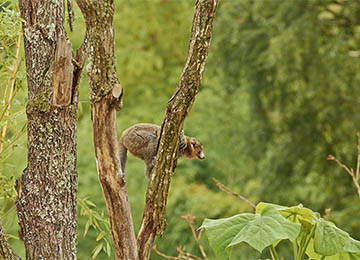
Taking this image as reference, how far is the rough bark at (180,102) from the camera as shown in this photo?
1.76m

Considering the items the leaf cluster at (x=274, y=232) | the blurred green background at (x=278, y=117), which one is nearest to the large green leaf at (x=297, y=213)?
the leaf cluster at (x=274, y=232)

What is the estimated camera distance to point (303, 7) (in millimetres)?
6547

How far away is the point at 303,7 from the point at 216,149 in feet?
8.64

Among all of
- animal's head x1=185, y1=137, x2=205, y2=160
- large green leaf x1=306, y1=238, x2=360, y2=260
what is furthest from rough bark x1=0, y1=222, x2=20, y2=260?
animal's head x1=185, y1=137, x2=205, y2=160

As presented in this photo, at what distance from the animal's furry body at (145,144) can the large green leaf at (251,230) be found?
99 cm

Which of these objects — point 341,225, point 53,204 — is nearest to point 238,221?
point 53,204

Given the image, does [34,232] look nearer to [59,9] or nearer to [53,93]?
[53,93]

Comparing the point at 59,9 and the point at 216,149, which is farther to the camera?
the point at 216,149

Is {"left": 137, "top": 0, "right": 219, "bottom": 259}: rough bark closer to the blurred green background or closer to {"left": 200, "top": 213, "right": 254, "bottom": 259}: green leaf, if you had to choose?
{"left": 200, "top": 213, "right": 254, "bottom": 259}: green leaf

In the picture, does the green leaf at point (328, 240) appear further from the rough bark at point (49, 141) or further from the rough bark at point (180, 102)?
the rough bark at point (49, 141)

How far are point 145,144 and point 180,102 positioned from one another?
0.99m

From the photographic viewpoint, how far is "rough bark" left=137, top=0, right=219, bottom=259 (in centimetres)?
176

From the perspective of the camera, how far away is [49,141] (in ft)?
5.63

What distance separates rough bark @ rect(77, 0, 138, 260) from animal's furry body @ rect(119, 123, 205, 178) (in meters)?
0.80
